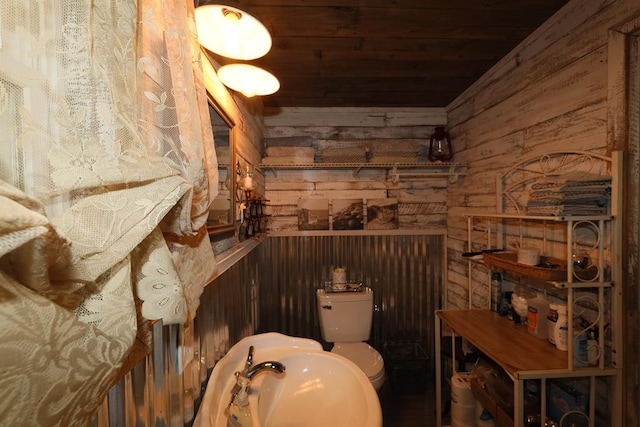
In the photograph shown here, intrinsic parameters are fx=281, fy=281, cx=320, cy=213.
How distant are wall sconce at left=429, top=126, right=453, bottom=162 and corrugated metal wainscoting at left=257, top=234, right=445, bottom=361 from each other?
0.75 m

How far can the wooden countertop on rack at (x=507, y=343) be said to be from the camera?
125cm

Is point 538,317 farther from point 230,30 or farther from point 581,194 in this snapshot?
point 230,30

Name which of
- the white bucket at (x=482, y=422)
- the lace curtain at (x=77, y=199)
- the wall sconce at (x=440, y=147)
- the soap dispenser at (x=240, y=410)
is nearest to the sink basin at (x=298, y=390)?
the soap dispenser at (x=240, y=410)

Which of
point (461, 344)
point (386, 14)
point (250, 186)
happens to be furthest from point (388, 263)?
point (386, 14)

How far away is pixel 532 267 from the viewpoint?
137 centimetres

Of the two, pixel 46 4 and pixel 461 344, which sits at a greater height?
pixel 46 4

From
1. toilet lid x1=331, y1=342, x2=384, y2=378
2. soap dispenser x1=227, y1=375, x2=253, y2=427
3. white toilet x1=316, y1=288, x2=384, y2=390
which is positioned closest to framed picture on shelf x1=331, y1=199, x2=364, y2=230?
white toilet x1=316, y1=288, x2=384, y2=390

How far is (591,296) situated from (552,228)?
387 mm

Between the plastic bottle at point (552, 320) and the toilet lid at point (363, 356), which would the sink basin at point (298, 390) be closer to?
the toilet lid at point (363, 356)

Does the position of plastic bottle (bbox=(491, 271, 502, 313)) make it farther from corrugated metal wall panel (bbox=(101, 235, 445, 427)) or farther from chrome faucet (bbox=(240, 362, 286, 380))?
chrome faucet (bbox=(240, 362, 286, 380))

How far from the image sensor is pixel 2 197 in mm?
211

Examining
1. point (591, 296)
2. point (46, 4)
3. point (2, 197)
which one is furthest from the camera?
point (591, 296)

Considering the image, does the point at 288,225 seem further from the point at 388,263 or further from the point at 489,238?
the point at 489,238

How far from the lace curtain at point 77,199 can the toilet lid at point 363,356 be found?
183 centimetres
